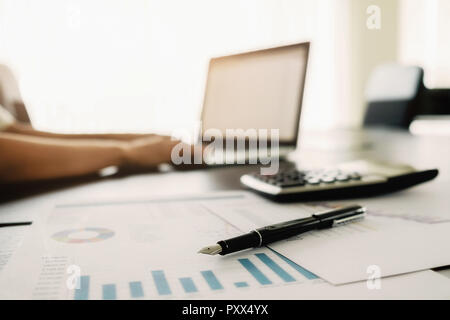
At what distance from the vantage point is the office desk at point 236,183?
0.57 meters

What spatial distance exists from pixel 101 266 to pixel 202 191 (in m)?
0.34

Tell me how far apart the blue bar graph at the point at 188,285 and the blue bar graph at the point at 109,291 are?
0.16 feet

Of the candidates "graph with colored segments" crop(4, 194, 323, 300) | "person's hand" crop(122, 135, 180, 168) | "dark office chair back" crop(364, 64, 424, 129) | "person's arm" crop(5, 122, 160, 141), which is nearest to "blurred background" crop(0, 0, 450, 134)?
"dark office chair back" crop(364, 64, 424, 129)

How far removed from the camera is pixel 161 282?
31 cm

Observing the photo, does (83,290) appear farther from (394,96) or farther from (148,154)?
(394,96)

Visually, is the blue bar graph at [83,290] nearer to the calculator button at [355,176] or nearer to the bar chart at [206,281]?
the bar chart at [206,281]

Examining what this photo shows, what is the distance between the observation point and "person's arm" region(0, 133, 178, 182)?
28.1 inches

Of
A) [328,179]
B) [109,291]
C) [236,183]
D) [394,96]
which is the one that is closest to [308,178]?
[328,179]

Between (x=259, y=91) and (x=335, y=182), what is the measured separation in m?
0.41

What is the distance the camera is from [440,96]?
108 inches

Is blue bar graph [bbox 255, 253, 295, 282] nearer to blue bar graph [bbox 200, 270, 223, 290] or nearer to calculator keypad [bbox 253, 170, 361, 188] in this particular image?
blue bar graph [bbox 200, 270, 223, 290]
